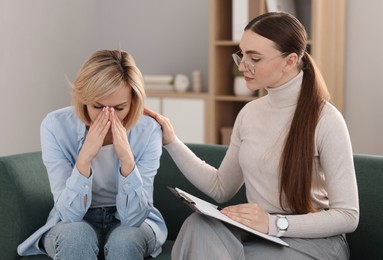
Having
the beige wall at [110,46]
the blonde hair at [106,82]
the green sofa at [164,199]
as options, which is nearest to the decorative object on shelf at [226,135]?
the beige wall at [110,46]

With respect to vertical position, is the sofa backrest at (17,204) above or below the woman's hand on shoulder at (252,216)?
below

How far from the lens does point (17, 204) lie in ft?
8.25

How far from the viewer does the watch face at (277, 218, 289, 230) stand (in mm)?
2100

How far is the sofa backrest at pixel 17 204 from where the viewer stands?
2.52m

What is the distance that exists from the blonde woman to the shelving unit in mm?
1927

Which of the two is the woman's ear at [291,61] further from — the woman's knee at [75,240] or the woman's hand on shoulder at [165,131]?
the woman's knee at [75,240]

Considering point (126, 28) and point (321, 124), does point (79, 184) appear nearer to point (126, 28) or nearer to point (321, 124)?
point (321, 124)

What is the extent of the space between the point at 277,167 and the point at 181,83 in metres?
2.59

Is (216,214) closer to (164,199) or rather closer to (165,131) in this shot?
(165,131)

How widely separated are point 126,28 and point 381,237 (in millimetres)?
3204

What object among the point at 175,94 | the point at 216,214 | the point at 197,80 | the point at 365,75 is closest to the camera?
the point at 216,214

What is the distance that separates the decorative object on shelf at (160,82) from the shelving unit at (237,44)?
1.26 feet

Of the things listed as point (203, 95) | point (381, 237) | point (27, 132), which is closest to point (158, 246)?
point (381, 237)

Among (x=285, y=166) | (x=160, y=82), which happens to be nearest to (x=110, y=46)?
(x=160, y=82)
